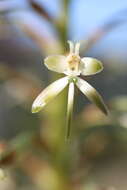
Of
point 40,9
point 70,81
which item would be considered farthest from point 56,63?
point 40,9

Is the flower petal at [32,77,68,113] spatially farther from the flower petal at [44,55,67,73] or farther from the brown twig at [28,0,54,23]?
the brown twig at [28,0,54,23]

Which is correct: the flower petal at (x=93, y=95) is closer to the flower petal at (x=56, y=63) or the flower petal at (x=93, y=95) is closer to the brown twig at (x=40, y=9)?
the flower petal at (x=56, y=63)

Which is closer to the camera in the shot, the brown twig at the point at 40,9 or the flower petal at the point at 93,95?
the flower petal at the point at 93,95

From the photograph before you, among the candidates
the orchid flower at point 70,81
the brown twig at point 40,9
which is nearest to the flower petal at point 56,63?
the orchid flower at point 70,81

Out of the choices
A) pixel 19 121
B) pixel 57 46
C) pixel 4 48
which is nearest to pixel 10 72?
pixel 57 46

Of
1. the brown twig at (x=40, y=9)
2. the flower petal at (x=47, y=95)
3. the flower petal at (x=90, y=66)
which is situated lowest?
the flower petal at (x=47, y=95)

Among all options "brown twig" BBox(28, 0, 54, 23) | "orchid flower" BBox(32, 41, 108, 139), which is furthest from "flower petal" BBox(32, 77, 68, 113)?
"brown twig" BBox(28, 0, 54, 23)

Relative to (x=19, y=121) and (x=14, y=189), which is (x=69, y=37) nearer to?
(x=14, y=189)

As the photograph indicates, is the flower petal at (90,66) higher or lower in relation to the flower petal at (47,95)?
higher
